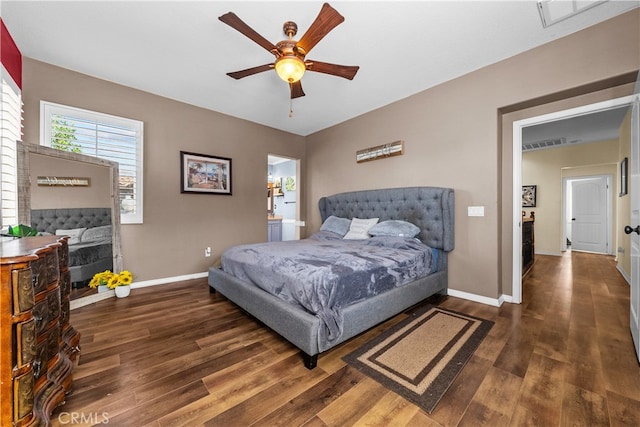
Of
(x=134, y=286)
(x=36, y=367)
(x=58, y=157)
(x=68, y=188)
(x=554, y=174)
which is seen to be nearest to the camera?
(x=36, y=367)

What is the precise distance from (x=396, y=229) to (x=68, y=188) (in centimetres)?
380

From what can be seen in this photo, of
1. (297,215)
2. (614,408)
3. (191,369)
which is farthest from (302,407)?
(297,215)

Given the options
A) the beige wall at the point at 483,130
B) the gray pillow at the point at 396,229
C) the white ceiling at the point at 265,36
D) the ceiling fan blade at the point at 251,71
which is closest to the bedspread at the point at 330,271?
the gray pillow at the point at 396,229

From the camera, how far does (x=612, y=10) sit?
6.70 feet

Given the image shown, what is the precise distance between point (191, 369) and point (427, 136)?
11.7ft

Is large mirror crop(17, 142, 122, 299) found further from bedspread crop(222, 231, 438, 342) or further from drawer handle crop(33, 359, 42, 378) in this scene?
drawer handle crop(33, 359, 42, 378)

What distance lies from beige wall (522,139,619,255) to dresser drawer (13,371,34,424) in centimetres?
864

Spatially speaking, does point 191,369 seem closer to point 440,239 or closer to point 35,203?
point 35,203

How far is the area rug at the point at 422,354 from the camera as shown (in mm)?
1485

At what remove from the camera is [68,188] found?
105 inches

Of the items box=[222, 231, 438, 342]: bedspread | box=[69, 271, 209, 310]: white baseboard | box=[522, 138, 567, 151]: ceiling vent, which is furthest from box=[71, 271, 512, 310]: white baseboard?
box=[522, 138, 567, 151]: ceiling vent

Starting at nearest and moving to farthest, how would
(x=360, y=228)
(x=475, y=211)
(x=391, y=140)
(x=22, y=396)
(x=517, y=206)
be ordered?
1. (x=22, y=396)
2. (x=517, y=206)
3. (x=475, y=211)
4. (x=360, y=228)
5. (x=391, y=140)

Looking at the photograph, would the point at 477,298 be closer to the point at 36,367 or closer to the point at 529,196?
the point at 36,367

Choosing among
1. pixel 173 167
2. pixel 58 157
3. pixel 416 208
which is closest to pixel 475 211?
pixel 416 208
